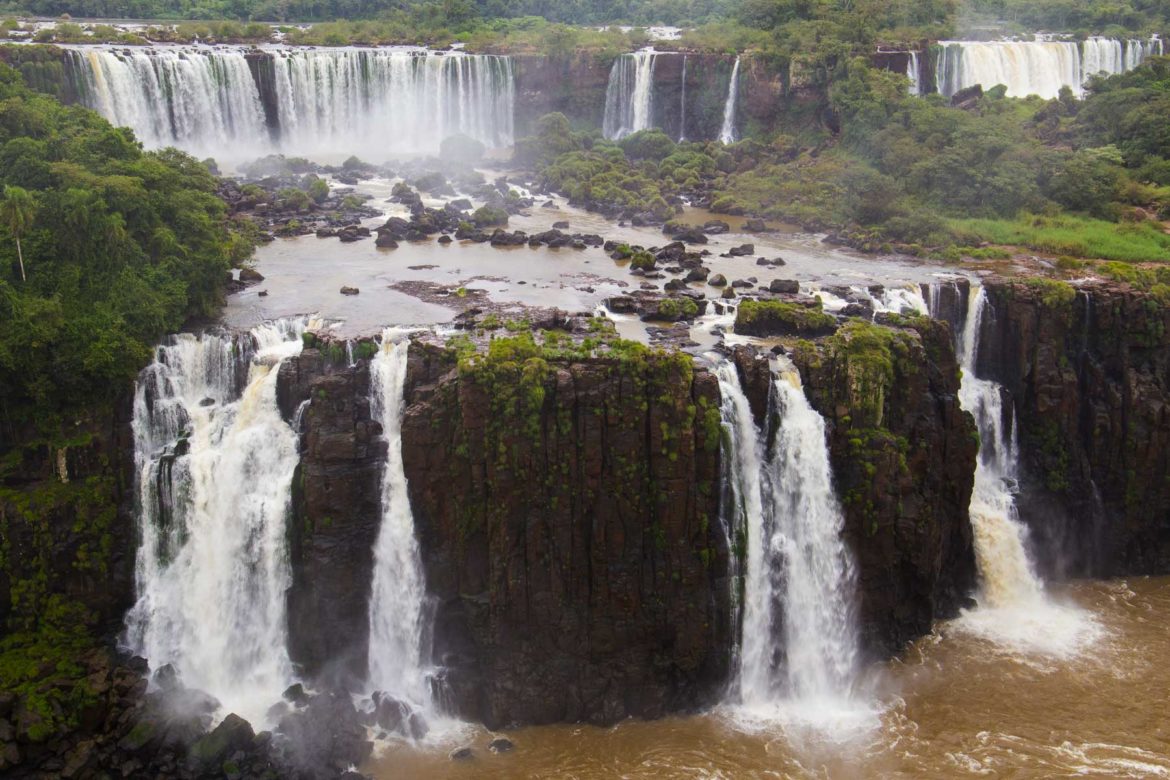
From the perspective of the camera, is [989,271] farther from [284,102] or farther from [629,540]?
[284,102]

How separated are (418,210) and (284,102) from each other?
1889cm

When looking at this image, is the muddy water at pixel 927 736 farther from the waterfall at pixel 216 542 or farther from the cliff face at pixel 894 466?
the waterfall at pixel 216 542

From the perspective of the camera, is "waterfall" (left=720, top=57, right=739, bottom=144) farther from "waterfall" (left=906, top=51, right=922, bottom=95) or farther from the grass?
the grass

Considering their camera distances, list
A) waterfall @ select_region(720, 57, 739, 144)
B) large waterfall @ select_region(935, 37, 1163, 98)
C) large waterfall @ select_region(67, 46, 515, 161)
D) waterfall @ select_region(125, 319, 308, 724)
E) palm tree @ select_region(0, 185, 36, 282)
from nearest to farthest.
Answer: waterfall @ select_region(125, 319, 308, 724) < palm tree @ select_region(0, 185, 36, 282) < large waterfall @ select_region(67, 46, 515, 161) < large waterfall @ select_region(935, 37, 1163, 98) < waterfall @ select_region(720, 57, 739, 144)

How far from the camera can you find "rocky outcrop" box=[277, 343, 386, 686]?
24.0 metres

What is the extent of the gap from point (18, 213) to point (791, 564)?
21.2 meters

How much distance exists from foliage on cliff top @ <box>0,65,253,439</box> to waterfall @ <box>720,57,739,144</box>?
3534 cm

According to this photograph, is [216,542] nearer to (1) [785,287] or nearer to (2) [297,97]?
(1) [785,287]

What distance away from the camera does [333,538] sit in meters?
24.0

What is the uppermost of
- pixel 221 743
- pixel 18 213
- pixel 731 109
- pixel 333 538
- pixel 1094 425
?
pixel 731 109

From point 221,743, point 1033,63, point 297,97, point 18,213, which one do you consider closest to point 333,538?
point 221,743

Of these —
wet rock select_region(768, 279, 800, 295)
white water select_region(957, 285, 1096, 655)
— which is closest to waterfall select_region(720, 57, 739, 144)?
wet rock select_region(768, 279, 800, 295)

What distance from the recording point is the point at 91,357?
24.5 m

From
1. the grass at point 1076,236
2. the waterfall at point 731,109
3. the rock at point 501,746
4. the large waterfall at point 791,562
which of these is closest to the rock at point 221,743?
the rock at point 501,746
